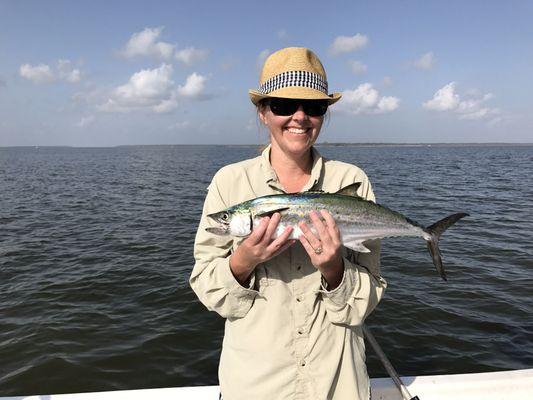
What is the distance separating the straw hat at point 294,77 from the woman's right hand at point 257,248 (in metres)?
1.07

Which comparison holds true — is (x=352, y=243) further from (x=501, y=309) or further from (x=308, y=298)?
(x=501, y=309)

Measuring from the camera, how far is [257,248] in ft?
9.84

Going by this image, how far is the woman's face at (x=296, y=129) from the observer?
11.1ft

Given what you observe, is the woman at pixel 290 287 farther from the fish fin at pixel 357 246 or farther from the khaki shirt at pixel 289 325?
the fish fin at pixel 357 246

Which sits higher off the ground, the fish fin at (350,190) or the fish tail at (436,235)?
the fish fin at (350,190)

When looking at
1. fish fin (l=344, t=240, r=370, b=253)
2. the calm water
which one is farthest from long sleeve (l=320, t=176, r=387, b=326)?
the calm water

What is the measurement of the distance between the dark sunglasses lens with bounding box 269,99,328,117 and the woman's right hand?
0.92m

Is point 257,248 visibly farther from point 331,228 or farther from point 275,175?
point 275,175

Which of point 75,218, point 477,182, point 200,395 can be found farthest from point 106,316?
point 477,182

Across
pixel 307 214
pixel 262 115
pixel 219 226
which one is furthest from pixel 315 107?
pixel 219 226

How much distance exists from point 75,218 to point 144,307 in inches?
595

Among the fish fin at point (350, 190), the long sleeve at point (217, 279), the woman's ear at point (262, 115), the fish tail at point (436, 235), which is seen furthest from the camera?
the fish tail at point (436, 235)

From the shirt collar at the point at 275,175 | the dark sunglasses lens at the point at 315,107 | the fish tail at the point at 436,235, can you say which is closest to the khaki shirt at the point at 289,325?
the shirt collar at the point at 275,175

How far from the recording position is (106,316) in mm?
11266
